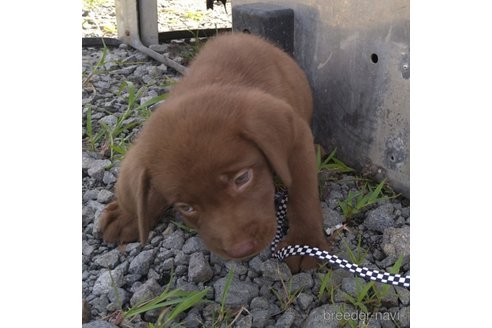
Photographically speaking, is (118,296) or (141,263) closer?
(118,296)

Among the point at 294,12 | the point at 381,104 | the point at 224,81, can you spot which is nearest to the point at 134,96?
the point at 294,12

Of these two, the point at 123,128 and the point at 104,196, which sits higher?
the point at 123,128

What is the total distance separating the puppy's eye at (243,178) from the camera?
2328mm

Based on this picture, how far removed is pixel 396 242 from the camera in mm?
2857

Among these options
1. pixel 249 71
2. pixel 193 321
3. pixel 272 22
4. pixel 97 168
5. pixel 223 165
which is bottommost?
pixel 193 321

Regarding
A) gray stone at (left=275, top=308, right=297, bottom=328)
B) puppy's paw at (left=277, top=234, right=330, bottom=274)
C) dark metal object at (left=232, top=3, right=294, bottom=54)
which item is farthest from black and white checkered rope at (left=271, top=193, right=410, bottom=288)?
dark metal object at (left=232, top=3, right=294, bottom=54)

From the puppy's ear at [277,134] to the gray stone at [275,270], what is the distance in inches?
18.1

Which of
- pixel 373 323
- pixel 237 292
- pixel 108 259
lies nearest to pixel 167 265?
pixel 108 259

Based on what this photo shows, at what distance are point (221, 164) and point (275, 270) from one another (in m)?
0.70

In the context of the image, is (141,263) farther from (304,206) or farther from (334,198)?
(334,198)

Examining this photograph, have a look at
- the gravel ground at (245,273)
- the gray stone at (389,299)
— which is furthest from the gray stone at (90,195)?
the gray stone at (389,299)

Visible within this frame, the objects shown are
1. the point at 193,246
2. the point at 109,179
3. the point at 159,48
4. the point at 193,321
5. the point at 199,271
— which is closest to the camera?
the point at 193,321

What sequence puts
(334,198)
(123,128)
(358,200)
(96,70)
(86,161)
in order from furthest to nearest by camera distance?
(96,70), (123,128), (86,161), (334,198), (358,200)

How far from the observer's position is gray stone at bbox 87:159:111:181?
358 cm
